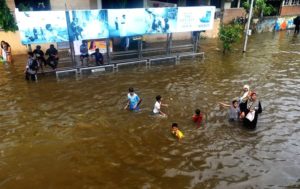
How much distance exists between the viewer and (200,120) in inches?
458

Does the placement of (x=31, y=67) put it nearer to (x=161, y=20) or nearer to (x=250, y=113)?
(x=161, y=20)

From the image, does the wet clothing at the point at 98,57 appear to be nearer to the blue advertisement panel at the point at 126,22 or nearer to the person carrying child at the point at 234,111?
the blue advertisement panel at the point at 126,22

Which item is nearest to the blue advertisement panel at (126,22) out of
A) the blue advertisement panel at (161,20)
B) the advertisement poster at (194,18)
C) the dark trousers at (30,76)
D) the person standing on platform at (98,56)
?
the blue advertisement panel at (161,20)

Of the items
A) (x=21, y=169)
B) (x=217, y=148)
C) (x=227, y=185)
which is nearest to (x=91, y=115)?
(x=21, y=169)

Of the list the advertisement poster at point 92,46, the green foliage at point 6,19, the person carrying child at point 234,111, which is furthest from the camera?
the green foliage at point 6,19

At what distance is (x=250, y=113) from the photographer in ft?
37.0

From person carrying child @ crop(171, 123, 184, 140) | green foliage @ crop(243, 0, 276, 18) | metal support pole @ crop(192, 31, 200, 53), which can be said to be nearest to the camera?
person carrying child @ crop(171, 123, 184, 140)

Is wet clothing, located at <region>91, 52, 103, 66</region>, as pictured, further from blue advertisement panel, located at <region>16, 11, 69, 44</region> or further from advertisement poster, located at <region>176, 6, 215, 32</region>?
advertisement poster, located at <region>176, 6, 215, 32</region>

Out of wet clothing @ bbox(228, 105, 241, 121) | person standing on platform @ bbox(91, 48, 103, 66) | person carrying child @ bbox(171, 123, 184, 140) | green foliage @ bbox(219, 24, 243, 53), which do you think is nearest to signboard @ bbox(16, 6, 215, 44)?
person standing on platform @ bbox(91, 48, 103, 66)

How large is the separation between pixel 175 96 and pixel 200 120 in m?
3.09

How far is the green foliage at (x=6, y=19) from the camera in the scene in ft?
62.1

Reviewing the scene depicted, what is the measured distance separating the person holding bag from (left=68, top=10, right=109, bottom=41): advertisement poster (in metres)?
9.26

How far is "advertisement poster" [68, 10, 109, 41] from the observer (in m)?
15.9

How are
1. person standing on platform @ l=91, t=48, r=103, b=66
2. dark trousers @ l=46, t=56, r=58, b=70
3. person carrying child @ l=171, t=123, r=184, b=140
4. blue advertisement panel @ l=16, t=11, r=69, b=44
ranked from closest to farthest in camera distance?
person carrying child @ l=171, t=123, r=184, b=140
blue advertisement panel @ l=16, t=11, r=69, b=44
dark trousers @ l=46, t=56, r=58, b=70
person standing on platform @ l=91, t=48, r=103, b=66
